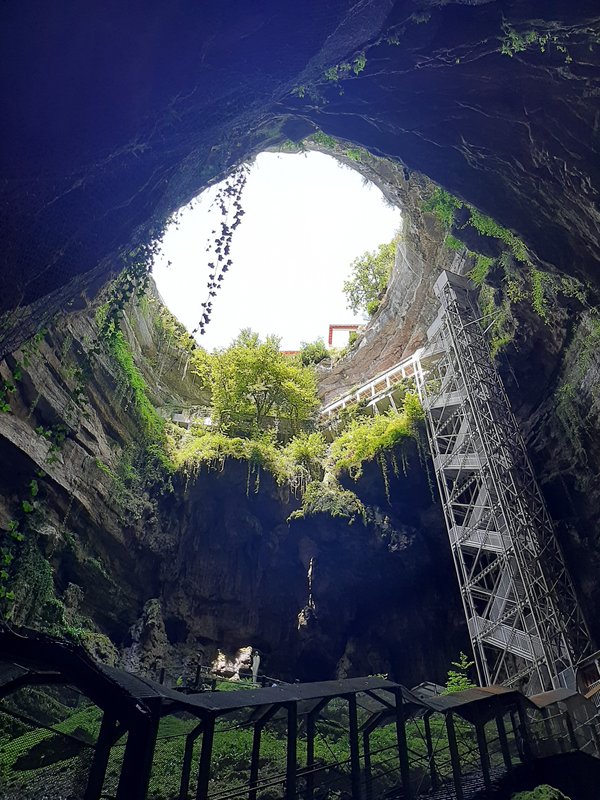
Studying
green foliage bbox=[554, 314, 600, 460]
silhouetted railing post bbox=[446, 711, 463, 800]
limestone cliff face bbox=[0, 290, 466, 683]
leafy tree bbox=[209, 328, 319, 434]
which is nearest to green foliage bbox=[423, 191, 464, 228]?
green foliage bbox=[554, 314, 600, 460]

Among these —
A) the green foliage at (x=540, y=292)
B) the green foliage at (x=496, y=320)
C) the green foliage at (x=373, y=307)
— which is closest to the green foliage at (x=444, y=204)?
the green foliage at (x=540, y=292)

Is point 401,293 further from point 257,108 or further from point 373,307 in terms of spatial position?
point 257,108

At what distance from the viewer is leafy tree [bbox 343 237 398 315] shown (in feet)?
99.7

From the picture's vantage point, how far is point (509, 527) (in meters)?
13.5

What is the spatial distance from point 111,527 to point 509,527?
448 inches

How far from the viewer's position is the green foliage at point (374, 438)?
60.5ft

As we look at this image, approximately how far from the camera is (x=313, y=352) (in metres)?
30.6

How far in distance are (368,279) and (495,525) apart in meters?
20.6

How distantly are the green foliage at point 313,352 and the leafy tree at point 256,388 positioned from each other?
8.15 m

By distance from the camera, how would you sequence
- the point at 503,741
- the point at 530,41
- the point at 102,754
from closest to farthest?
1. the point at 102,754
2. the point at 530,41
3. the point at 503,741

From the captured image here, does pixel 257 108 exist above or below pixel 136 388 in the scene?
below

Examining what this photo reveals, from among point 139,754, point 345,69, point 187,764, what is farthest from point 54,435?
point 345,69

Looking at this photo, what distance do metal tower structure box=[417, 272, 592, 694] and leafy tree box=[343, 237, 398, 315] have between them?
11.5 meters

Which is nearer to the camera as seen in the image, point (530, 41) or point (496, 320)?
point (530, 41)
